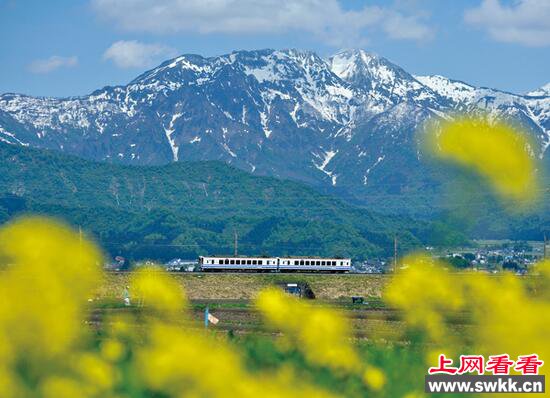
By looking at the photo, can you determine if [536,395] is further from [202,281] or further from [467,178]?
[202,281]

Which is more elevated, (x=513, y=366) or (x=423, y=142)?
(x=423, y=142)

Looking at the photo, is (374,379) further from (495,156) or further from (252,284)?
(252,284)

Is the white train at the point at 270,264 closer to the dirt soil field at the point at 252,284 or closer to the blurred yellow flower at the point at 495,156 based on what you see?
the dirt soil field at the point at 252,284

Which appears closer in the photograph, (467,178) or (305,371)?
(467,178)

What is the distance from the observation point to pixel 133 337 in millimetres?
23375

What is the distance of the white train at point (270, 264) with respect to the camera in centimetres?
8200

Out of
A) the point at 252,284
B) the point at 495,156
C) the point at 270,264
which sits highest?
the point at 495,156

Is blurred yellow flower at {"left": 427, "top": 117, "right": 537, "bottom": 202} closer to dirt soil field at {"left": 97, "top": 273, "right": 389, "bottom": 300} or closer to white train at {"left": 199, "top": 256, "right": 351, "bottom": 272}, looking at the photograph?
dirt soil field at {"left": 97, "top": 273, "right": 389, "bottom": 300}

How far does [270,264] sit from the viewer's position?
269 ft

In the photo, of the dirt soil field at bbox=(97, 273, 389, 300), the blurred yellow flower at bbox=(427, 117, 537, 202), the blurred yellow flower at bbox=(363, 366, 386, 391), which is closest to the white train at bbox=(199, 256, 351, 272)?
the dirt soil field at bbox=(97, 273, 389, 300)

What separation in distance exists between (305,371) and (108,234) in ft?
491

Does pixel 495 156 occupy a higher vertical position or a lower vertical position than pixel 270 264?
higher

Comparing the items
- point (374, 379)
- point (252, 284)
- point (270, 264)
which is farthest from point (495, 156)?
point (270, 264)

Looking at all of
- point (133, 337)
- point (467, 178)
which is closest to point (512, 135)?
point (467, 178)
